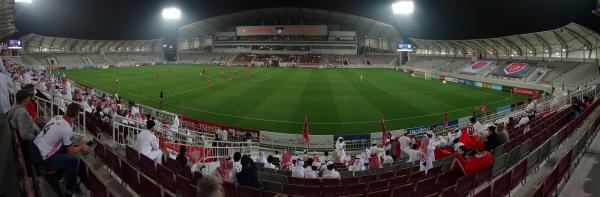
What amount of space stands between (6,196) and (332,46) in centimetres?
10650

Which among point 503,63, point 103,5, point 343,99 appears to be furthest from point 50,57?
point 503,63

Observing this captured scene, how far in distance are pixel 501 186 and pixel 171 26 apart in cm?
9537

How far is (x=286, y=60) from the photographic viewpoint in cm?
10281

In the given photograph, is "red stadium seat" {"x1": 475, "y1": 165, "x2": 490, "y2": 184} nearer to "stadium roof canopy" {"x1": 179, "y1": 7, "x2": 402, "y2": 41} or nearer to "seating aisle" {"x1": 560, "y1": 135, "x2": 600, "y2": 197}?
"seating aisle" {"x1": 560, "y1": 135, "x2": 600, "y2": 197}

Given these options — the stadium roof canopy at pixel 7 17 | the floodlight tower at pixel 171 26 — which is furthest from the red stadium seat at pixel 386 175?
the floodlight tower at pixel 171 26

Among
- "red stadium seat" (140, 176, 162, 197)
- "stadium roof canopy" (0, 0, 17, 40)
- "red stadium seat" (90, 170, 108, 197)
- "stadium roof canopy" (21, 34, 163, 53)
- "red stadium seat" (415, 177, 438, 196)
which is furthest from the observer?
"stadium roof canopy" (21, 34, 163, 53)

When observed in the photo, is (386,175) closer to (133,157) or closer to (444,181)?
(444,181)

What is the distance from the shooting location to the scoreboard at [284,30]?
351ft

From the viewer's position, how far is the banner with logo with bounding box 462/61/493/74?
5828cm

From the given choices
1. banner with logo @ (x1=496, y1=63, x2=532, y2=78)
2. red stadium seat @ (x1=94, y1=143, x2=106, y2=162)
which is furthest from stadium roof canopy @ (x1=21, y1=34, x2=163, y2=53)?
banner with logo @ (x1=496, y1=63, x2=532, y2=78)

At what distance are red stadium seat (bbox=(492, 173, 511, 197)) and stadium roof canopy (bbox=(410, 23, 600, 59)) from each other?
41.0m

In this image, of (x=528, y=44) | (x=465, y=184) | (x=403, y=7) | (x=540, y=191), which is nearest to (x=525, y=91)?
(x=528, y=44)

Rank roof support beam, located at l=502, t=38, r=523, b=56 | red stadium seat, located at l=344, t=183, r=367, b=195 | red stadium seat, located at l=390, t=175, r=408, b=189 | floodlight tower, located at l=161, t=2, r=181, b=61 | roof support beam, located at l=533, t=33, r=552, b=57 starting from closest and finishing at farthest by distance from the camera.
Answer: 1. red stadium seat, located at l=344, t=183, r=367, b=195
2. red stadium seat, located at l=390, t=175, r=408, b=189
3. roof support beam, located at l=533, t=33, r=552, b=57
4. roof support beam, located at l=502, t=38, r=523, b=56
5. floodlight tower, located at l=161, t=2, r=181, b=61

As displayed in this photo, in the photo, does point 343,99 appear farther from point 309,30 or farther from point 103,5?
point 309,30
